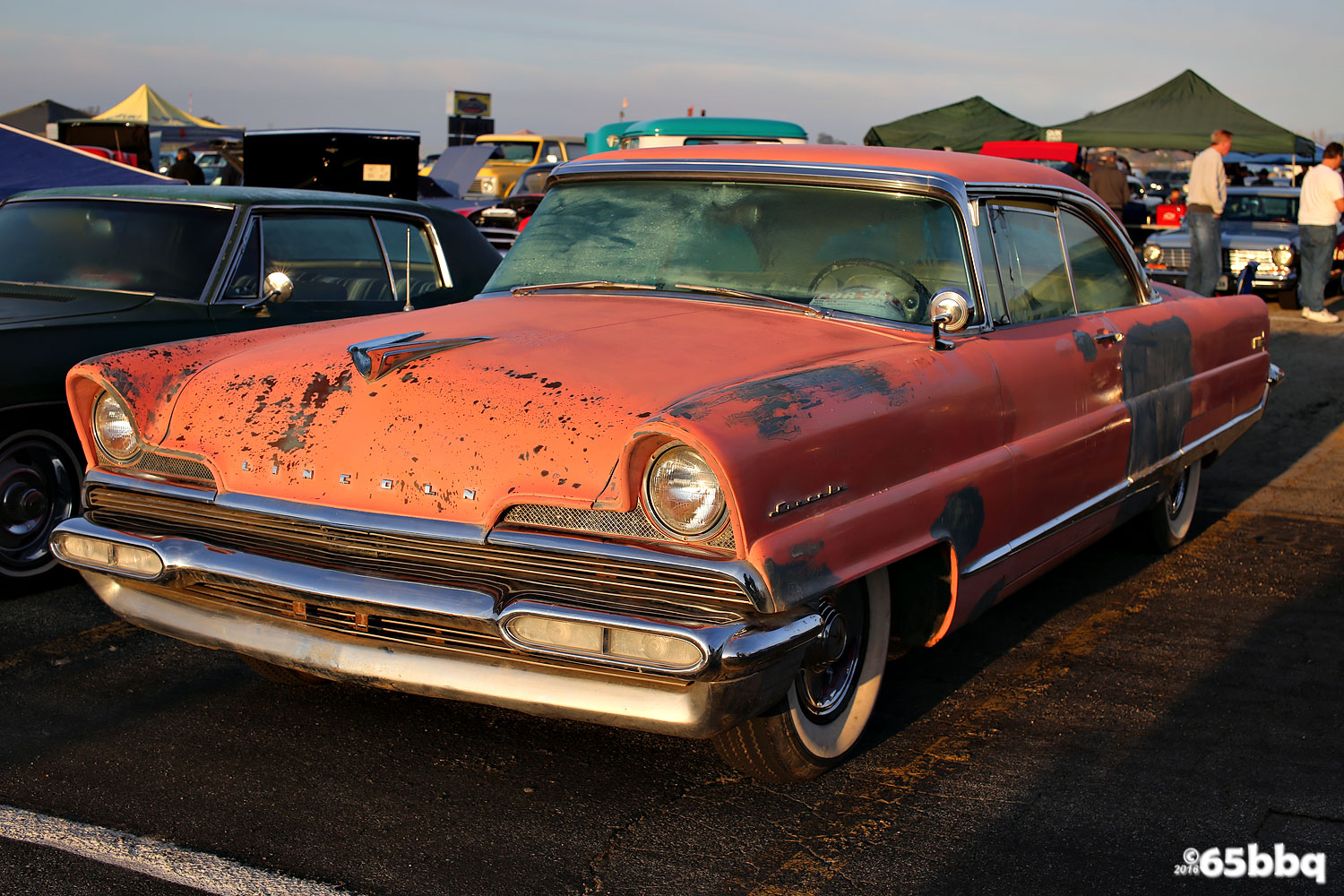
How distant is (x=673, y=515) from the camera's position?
2680mm

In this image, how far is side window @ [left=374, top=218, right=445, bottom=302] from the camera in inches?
241

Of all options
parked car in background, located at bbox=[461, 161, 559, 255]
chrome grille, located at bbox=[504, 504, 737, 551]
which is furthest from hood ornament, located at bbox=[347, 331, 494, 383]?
parked car in background, located at bbox=[461, 161, 559, 255]

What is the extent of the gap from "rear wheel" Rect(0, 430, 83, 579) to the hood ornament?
2120 mm

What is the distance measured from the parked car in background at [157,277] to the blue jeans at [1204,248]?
28.2 ft

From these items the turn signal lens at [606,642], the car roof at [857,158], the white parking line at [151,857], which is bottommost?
the white parking line at [151,857]

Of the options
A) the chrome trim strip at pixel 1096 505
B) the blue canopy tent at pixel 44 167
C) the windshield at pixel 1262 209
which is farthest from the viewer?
the windshield at pixel 1262 209

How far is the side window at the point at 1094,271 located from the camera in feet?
15.2

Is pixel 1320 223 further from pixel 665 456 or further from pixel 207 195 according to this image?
pixel 665 456

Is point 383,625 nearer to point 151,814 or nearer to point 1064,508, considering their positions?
point 151,814

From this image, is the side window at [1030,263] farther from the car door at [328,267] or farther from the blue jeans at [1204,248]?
the blue jeans at [1204,248]

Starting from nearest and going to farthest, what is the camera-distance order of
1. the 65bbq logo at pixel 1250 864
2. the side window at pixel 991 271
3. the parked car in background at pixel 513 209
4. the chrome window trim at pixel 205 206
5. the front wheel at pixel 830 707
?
1. the 65bbq logo at pixel 1250 864
2. the front wheel at pixel 830 707
3. the side window at pixel 991 271
4. the chrome window trim at pixel 205 206
5. the parked car in background at pixel 513 209

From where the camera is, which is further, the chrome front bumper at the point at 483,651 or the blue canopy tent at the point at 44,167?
the blue canopy tent at the point at 44,167

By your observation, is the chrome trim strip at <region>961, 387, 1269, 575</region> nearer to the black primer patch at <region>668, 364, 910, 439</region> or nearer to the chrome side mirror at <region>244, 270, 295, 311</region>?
the black primer patch at <region>668, 364, 910, 439</region>

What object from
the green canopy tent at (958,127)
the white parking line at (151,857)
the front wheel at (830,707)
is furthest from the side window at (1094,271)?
the green canopy tent at (958,127)
